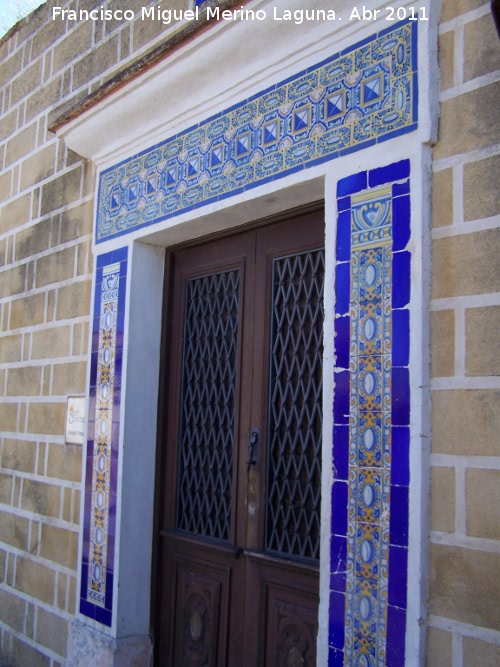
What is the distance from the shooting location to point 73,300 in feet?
14.6

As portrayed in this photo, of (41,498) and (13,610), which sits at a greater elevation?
(41,498)

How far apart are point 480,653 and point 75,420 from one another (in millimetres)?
2739

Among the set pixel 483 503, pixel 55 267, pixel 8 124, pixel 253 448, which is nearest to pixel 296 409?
pixel 253 448

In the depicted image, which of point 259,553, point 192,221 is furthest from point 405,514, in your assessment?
point 192,221

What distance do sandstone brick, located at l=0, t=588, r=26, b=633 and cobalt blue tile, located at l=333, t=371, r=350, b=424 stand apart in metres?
2.94

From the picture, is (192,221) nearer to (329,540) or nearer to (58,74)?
(329,540)

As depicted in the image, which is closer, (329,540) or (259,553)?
(329,540)

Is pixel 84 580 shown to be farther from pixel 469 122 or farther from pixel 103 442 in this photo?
pixel 469 122

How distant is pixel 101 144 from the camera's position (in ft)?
13.8

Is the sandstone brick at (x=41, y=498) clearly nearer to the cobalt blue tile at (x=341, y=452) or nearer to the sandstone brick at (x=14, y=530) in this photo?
the sandstone brick at (x=14, y=530)

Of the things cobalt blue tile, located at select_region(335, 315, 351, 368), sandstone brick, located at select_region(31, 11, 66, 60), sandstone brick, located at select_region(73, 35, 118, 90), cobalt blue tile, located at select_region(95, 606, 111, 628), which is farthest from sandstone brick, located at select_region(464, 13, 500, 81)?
sandstone brick, located at select_region(31, 11, 66, 60)

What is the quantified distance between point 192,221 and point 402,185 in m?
1.31

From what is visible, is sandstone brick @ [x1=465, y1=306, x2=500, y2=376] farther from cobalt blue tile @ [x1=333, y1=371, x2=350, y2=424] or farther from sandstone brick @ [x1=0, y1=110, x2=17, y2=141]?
sandstone brick @ [x1=0, y1=110, x2=17, y2=141]

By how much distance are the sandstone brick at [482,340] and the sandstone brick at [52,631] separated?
298cm
